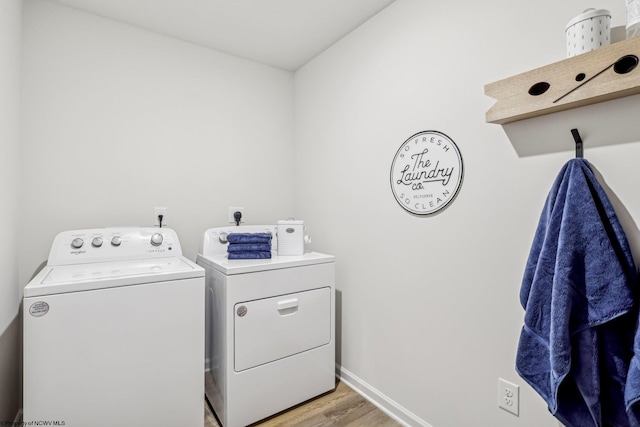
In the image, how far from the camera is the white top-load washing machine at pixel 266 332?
5.44 ft

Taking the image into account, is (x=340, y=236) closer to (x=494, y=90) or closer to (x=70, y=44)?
(x=494, y=90)

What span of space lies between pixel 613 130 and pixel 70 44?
2.61 meters

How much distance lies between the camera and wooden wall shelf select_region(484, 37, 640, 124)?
908 mm

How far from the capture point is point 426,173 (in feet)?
5.27

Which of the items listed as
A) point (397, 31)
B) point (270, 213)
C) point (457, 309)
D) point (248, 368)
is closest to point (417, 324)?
point (457, 309)

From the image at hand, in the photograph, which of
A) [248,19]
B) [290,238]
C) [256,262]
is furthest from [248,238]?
[248,19]

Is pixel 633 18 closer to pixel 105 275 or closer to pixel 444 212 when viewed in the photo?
pixel 444 212

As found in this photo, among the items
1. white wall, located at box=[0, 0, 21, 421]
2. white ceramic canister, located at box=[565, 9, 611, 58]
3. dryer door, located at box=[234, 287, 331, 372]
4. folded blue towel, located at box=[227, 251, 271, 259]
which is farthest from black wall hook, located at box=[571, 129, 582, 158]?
white wall, located at box=[0, 0, 21, 421]

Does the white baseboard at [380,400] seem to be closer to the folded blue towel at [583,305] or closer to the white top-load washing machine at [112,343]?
the folded blue towel at [583,305]

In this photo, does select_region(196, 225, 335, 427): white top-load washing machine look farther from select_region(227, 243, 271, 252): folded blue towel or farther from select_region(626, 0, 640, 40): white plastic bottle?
select_region(626, 0, 640, 40): white plastic bottle

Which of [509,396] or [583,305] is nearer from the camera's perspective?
[583,305]

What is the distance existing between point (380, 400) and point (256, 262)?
42.8 inches

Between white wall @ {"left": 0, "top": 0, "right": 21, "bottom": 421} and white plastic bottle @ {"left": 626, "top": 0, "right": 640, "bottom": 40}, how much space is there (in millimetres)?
2251

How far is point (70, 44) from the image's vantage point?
6.04 feet
